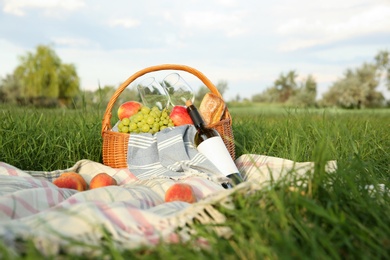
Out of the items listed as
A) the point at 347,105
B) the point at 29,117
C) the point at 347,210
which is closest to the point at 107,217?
the point at 347,210

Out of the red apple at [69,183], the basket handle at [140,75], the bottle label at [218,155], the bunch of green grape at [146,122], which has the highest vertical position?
the basket handle at [140,75]

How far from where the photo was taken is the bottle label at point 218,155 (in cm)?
298

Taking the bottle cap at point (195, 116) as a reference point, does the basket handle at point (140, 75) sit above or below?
above

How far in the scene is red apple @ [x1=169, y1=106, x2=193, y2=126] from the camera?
337cm

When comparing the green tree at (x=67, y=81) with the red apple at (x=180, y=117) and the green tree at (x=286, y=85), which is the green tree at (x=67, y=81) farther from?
the red apple at (x=180, y=117)

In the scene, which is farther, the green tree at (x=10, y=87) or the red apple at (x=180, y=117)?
the green tree at (x=10, y=87)

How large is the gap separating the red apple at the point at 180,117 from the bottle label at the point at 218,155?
1.31ft

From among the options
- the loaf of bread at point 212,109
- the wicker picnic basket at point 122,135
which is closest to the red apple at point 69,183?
the wicker picnic basket at point 122,135

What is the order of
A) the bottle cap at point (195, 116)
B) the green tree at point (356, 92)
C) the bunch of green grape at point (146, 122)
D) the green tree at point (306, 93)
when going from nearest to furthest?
1. the bottle cap at point (195, 116)
2. the bunch of green grape at point (146, 122)
3. the green tree at point (356, 92)
4. the green tree at point (306, 93)

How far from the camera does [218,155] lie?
9.77ft

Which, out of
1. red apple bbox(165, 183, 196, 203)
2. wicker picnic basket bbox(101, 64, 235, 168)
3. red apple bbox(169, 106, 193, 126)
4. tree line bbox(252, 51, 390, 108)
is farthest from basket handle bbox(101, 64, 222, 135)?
tree line bbox(252, 51, 390, 108)

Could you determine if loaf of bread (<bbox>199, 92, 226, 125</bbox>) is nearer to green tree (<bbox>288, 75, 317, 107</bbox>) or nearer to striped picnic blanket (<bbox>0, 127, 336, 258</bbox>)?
striped picnic blanket (<bbox>0, 127, 336, 258</bbox>)

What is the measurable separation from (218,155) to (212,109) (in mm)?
561

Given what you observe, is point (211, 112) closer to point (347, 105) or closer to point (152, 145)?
point (152, 145)
